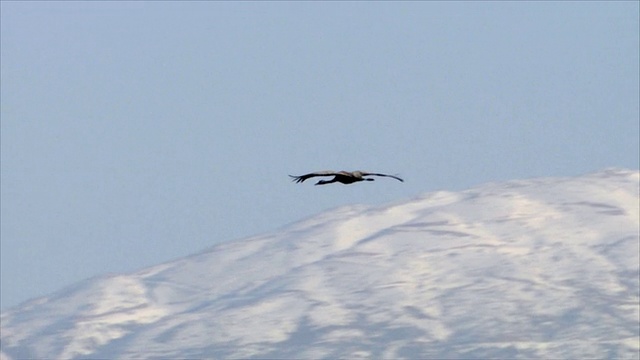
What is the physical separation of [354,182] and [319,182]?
1.52m

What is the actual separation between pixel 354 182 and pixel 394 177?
4.04 metres

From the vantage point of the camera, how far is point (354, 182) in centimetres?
6206

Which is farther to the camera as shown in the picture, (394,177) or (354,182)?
(354,182)

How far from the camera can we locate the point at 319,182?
201ft

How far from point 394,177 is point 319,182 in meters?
4.01

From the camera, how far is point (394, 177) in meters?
58.2
